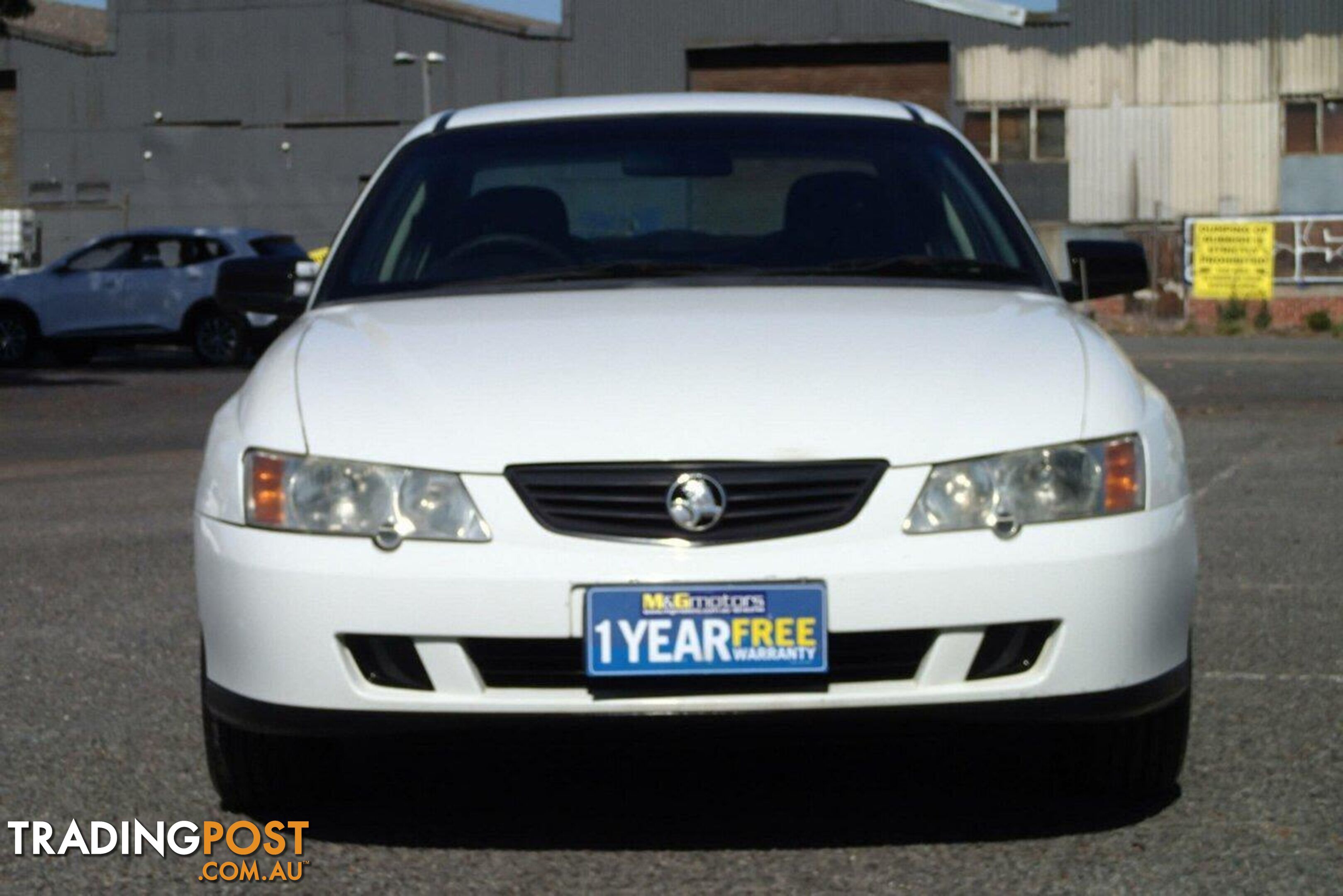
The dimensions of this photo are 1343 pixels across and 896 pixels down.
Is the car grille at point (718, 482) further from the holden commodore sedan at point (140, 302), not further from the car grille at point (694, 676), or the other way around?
the holden commodore sedan at point (140, 302)

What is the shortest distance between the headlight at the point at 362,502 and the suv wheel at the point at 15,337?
2414 cm

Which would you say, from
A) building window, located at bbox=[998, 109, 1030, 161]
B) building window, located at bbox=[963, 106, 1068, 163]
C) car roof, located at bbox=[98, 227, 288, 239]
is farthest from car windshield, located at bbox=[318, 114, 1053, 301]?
building window, located at bbox=[998, 109, 1030, 161]

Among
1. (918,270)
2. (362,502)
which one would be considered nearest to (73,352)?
(918,270)

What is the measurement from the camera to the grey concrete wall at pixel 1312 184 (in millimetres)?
44125

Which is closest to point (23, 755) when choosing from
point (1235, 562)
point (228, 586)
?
point (228, 586)

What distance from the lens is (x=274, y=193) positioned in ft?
157

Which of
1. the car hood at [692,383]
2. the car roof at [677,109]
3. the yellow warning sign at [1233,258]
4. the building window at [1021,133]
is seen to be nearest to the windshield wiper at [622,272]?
the car hood at [692,383]

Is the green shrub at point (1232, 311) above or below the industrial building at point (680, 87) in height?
below

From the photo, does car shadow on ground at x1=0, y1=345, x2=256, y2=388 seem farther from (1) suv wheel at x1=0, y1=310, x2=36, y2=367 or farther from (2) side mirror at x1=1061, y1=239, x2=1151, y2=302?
(2) side mirror at x1=1061, y1=239, x2=1151, y2=302

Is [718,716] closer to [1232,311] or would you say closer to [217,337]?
[217,337]

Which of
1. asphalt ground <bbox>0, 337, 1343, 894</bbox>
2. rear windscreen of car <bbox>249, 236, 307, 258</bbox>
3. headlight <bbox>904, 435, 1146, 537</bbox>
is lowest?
asphalt ground <bbox>0, 337, 1343, 894</bbox>

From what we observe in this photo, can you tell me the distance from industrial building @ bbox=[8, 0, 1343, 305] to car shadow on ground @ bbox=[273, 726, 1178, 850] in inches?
1539

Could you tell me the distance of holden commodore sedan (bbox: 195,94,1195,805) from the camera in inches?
154

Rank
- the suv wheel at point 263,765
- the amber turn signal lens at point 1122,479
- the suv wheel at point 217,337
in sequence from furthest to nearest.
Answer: the suv wheel at point 217,337 → the suv wheel at point 263,765 → the amber turn signal lens at point 1122,479
